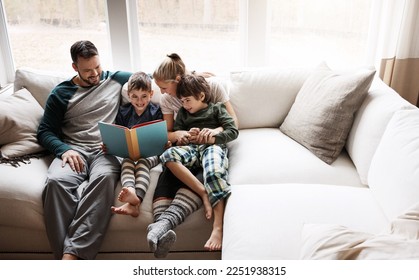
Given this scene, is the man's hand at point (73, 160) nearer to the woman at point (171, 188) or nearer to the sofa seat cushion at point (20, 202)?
the sofa seat cushion at point (20, 202)

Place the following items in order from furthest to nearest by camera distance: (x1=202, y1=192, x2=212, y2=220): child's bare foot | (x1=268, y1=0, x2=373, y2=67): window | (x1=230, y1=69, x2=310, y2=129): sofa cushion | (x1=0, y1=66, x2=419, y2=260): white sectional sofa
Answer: (x1=268, y1=0, x2=373, y2=67): window, (x1=230, y1=69, x2=310, y2=129): sofa cushion, (x1=202, y1=192, x2=212, y2=220): child's bare foot, (x1=0, y1=66, x2=419, y2=260): white sectional sofa

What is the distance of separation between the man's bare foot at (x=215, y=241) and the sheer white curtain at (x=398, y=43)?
1.57 meters

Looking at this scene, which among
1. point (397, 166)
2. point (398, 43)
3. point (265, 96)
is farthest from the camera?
point (398, 43)

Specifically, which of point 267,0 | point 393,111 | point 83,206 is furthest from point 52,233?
point 267,0

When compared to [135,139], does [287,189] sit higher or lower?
lower

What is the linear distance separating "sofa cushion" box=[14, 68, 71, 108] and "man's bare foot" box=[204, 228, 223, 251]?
4.22 ft

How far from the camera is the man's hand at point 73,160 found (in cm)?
195

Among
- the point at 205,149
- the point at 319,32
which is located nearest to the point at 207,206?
the point at 205,149

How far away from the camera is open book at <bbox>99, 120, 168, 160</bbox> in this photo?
1865mm

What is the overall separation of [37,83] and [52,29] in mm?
666

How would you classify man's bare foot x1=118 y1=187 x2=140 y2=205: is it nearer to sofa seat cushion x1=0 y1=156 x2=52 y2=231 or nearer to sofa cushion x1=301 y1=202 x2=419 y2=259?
sofa seat cushion x1=0 y1=156 x2=52 y2=231

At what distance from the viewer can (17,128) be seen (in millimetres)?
2084

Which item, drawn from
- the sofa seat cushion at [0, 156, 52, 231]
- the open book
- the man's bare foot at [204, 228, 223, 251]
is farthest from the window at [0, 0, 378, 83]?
the man's bare foot at [204, 228, 223, 251]

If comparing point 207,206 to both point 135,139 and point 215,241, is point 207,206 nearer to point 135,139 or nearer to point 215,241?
point 215,241
